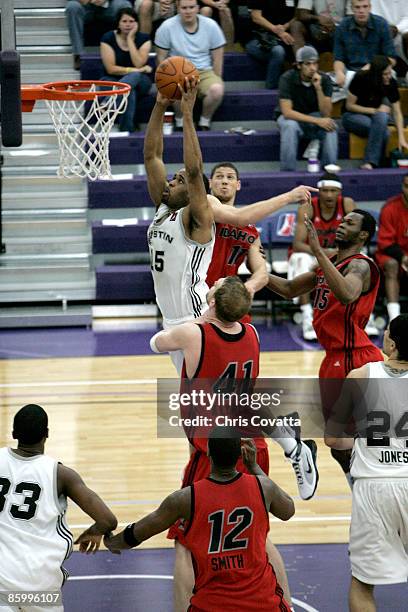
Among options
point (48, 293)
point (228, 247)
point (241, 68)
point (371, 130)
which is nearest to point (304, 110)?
point (371, 130)

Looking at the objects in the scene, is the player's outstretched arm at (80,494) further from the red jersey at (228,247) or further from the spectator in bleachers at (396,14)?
the spectator in bleachers at (396,14)

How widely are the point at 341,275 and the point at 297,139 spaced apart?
7.22m

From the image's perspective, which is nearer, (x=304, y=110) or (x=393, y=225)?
(x=393, y=225)

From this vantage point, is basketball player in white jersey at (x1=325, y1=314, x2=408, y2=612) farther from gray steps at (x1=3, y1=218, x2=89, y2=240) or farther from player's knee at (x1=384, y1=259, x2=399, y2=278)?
gray steps at (x1=3, y1=218, x2=89, y2=240)

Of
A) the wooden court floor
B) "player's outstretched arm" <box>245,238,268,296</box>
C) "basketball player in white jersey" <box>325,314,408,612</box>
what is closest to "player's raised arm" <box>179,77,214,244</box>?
"player's outstretched arm" <box>245,238,268,296</box>

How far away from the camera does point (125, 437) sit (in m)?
8.48

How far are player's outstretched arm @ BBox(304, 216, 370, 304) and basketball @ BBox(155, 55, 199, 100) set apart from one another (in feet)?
3.26

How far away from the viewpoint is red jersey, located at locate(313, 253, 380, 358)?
650cm

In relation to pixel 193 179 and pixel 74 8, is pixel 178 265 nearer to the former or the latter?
pixel 193 179

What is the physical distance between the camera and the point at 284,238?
12.2 meters

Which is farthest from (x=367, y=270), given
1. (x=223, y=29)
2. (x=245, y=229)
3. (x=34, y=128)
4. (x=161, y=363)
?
(x=223, y=29)

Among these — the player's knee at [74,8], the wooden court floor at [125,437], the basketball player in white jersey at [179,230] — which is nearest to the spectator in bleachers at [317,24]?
the player's knee at [74,8]

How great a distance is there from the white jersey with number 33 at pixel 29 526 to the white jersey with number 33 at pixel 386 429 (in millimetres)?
1414

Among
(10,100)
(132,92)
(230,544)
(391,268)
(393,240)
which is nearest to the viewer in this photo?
(230,544)
